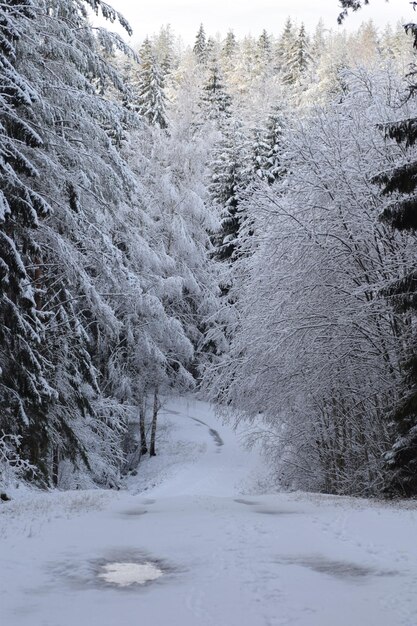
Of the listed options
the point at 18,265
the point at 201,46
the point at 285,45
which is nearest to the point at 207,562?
the point at 18,265

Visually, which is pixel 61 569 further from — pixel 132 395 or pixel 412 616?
pixel 132 395

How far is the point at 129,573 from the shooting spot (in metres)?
6.89

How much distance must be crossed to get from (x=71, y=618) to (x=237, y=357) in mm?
14289

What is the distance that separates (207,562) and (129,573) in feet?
3.01

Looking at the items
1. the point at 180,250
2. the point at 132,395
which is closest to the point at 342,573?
the point at 132,395

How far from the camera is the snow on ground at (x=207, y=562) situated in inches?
214

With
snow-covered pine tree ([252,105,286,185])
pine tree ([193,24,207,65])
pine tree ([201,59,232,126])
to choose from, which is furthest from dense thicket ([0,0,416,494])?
pine tree ([193,24,207,65])

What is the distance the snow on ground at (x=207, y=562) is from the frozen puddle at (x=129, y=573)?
0.8 inches

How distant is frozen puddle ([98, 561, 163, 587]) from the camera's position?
653cm

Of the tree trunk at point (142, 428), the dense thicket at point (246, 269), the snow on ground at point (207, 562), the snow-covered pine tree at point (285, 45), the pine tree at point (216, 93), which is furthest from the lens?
the snow-covered pine tree at point (285, 45)

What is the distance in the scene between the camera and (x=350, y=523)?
984cm

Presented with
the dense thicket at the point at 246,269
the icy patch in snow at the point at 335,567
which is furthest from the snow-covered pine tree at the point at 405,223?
the icy patch in snow at the point at 335,567

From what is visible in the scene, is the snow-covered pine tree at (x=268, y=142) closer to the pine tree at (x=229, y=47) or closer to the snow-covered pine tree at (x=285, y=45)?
the snow-covered pine tree at (x=285, y=45)

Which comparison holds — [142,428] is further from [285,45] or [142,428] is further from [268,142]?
[285,45]
